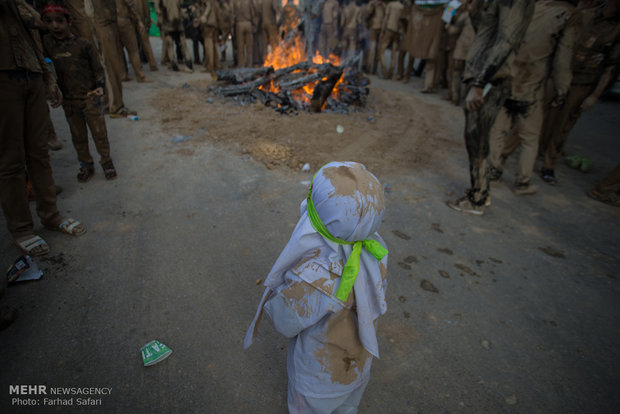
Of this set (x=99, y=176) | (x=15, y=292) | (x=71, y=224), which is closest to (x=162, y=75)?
(x=99, y=176)

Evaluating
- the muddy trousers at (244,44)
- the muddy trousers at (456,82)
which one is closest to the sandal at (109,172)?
the muddy trousers at (456,82)

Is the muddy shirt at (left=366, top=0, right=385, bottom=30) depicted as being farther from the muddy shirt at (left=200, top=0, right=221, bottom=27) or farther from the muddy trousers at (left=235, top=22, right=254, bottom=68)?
the muddy shirt at (left=200, top=0, right=221, bottom=27)

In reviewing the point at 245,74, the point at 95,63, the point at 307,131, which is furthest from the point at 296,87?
the point at 95,63

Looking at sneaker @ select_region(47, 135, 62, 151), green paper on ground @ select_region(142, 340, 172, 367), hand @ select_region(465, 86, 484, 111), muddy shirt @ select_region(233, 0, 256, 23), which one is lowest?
green paper on ground @ select_region(142, 340, 172, 367)

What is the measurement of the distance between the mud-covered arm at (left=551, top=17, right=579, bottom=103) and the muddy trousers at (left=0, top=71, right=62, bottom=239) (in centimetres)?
555

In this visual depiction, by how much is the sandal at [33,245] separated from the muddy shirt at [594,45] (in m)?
6.85

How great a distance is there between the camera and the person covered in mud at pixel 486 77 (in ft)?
9.09

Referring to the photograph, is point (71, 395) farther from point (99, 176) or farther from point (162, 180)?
point (99, 176)

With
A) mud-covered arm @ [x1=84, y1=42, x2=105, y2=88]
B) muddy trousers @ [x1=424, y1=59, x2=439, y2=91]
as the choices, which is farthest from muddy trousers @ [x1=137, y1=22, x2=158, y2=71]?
muddy trousers @ [x1=424, y1=59, x2=439, y2=91]

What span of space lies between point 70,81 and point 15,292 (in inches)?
91.8

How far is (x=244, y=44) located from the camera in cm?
1103

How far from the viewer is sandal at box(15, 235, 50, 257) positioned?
2.48 metres

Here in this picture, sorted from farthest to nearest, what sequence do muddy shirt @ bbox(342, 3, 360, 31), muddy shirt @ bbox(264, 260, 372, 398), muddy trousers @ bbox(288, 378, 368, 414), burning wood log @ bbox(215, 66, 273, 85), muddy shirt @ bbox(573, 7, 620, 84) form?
muddy shirt @ bbox(342, 3, 360, 31) < burning wood log @ bbox(215, 66, 273, 85) < muddy shirt @ bbox(573, 7, 620, 84) < muddy trousers @ bbox(288, 378, 368, 414) < muddy shirt @ bbox(264, 260, 372, 398)

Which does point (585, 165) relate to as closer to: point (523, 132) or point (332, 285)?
point (523, 132)
